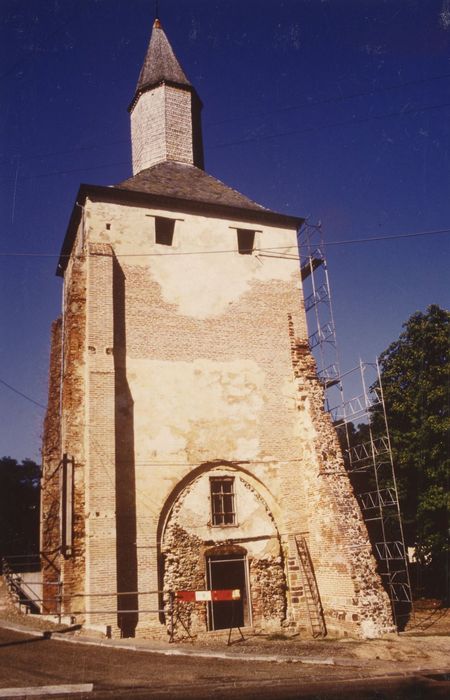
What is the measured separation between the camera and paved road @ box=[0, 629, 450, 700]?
8.66 meters

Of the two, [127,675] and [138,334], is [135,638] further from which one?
[138,334]

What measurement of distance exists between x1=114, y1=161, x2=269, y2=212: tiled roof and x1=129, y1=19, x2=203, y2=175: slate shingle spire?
844 mm

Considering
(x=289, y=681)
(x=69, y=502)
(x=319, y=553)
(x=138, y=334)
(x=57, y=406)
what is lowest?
(x=289, y=681)

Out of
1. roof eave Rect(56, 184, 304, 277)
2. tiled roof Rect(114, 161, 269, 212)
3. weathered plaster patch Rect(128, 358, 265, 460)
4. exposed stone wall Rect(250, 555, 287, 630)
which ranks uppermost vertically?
tiled roof Rect(114, 161, 269, 212)

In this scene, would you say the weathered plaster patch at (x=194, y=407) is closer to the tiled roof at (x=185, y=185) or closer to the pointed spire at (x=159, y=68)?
the tiled roof at (x=185, y=185)

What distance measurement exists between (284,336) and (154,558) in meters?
8.30

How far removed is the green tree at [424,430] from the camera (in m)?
19.5

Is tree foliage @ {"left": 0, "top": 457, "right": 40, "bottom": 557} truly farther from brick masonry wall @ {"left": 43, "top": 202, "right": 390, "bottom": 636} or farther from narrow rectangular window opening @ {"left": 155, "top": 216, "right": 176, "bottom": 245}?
narrow rectangular window opening @ {"left": 155, "top": 216, "right": 176, "bottom": 245}

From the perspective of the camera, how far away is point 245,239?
1953 cm

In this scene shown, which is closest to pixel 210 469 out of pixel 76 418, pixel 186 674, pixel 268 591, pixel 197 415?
pixel 197 415

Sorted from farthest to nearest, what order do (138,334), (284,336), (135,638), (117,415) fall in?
1. (284,336)
2. (138,334)
3. (117,415)
4. (135,638)

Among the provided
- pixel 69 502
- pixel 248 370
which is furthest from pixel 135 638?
pixel 248 370

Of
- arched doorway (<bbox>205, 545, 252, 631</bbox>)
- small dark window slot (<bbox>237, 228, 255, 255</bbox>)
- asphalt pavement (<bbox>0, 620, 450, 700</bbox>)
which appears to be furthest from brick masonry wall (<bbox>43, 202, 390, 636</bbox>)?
asphalt pavement (<bbox>0, 620, 450, 700</bbox>)

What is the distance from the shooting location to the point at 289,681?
952cm
